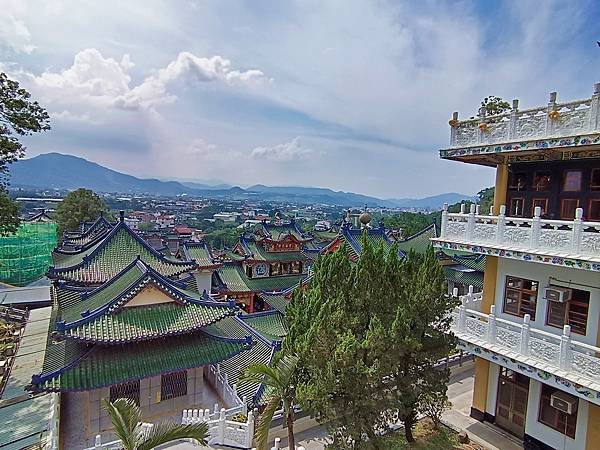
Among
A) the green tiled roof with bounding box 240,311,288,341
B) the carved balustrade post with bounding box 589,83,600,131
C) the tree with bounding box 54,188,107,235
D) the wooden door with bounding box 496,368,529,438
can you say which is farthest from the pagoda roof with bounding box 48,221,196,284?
the tree with bounding box 54,188,107,235

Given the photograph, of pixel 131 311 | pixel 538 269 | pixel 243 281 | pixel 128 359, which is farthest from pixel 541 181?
pixel 243 281

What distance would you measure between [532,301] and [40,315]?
2541 cm

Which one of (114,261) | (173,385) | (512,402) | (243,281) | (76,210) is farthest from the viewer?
(76,210)

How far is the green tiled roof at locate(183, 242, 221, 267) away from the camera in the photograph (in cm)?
2609

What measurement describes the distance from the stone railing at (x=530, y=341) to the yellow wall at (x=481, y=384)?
188 cm

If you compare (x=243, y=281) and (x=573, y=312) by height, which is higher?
(x=573, y=312)

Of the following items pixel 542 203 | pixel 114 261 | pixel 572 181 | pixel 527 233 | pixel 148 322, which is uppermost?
pixel 572 181

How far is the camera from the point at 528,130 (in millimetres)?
8070

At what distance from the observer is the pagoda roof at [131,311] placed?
9.87 meters

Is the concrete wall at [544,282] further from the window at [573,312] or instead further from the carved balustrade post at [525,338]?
the carved balustrade post at [525,338]

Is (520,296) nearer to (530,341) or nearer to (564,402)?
(530,341)

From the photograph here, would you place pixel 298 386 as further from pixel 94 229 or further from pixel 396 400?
pixel 94 229

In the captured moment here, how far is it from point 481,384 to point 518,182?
5.48 m

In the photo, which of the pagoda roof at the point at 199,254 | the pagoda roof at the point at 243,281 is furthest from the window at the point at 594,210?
the pagoda roof at the point at 199,254
